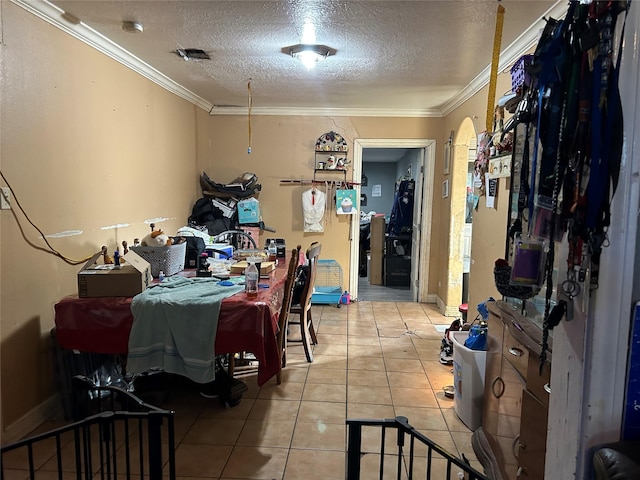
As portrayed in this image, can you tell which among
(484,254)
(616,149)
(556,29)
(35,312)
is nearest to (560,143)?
(616,149)

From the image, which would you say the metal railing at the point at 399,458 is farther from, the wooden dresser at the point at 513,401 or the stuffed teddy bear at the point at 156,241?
the stuffed teddy bear at the point at 156,241

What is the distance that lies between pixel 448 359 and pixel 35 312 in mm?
2917

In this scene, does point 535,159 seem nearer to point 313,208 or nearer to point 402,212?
point 313,208

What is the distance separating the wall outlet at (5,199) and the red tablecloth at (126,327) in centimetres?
57

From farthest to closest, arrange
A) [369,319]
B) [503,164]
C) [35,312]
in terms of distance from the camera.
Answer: [369,319], [503,164], [35,312]

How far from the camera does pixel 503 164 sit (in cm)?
276

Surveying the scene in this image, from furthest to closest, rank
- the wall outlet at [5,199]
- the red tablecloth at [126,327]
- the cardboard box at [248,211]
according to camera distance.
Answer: the cardboard box at [248,211], the red tablecloth at [126,327], the wall outlet at [5,199]

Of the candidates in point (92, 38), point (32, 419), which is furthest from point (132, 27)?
point (32, 419)

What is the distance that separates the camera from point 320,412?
8.91 ft

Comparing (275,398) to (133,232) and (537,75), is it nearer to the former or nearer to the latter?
(133,232)

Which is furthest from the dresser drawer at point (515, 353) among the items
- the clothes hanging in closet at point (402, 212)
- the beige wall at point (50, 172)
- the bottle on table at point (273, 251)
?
the clothes hanging in closet at point (402, 212)

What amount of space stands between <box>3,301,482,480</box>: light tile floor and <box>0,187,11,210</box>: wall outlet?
4.30 ft

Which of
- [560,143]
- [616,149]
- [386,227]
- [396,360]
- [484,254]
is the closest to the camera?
[616,149]

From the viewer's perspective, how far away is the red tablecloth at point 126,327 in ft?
7.43
